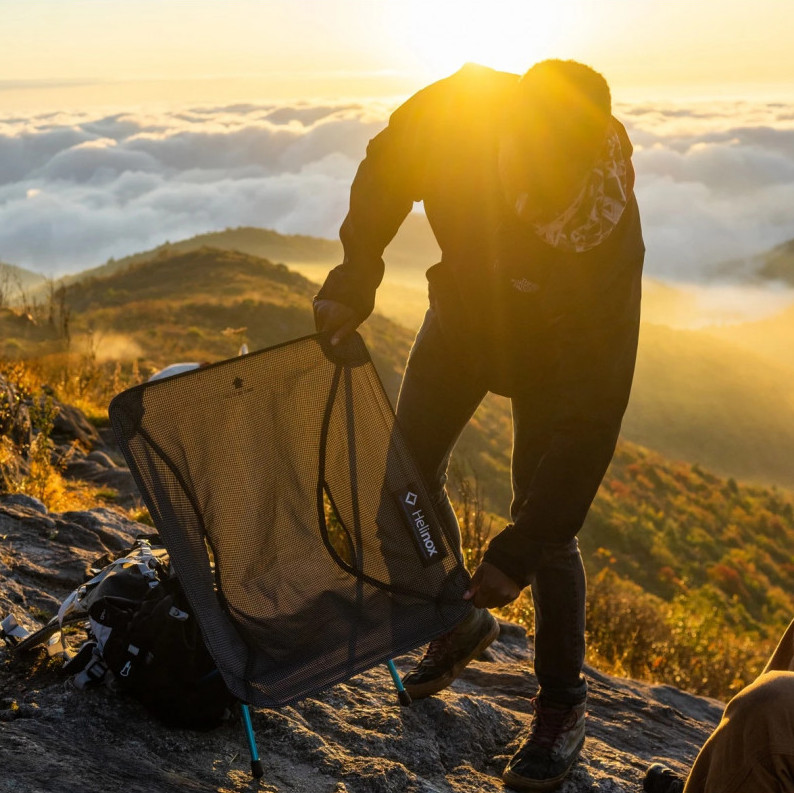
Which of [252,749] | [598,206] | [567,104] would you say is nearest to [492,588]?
[252,749]

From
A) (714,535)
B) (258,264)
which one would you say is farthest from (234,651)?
(258,264)

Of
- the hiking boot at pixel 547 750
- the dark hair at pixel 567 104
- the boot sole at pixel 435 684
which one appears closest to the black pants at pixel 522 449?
the hiking boot at pixel 547 750

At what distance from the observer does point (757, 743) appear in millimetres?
1866

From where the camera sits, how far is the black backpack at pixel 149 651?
9.08ft

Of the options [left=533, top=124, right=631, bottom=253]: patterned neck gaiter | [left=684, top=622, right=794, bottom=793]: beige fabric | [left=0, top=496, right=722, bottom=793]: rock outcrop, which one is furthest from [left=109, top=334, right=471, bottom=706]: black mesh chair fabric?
[left=684, top=622, right=794, bottom=793]: beige fabric

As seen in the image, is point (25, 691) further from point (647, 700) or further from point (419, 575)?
point (647, 700)

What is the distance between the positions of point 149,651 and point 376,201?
5.57 feet

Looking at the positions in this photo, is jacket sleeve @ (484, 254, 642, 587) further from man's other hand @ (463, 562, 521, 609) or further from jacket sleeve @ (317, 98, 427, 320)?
jacket sleeve @ (317, 98, 427, 320)

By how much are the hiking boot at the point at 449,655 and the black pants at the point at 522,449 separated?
1.30ft

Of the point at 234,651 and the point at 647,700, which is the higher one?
the point at 234,651

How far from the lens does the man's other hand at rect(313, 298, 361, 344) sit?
2.97m

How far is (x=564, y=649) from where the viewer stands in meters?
2.98

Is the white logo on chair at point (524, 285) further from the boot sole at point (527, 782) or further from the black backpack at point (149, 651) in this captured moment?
the boot sole at point (527, 782)

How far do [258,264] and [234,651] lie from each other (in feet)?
179
